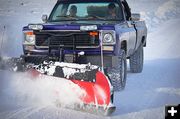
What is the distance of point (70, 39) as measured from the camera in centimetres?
623

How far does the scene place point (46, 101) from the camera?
5.69 m

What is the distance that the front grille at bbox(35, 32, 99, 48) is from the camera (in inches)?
243

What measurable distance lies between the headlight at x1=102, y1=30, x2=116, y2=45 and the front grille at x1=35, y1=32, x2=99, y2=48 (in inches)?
4.7

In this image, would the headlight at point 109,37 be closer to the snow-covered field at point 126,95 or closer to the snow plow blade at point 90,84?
the snow-covered field at point 126,95

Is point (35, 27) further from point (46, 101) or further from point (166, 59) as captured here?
point (166, 59)

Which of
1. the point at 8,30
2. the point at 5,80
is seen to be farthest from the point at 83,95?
the point at 8,30

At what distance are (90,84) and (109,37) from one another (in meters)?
1.23

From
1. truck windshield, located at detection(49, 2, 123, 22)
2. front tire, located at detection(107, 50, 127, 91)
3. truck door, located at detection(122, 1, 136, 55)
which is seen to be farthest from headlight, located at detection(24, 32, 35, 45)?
truck door, located at detection(122, 1, 136, 55)

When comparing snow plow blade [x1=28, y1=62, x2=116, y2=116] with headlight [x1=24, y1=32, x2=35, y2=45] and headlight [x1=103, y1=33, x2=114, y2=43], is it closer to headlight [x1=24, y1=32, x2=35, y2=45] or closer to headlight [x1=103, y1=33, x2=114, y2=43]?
headlight [x1=103, y1=33, x2=114, y2=43]

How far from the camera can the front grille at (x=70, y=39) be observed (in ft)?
20.3

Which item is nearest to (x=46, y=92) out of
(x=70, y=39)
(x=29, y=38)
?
(x=70, y=39)

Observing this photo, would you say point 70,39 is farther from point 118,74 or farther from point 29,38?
point 118,74

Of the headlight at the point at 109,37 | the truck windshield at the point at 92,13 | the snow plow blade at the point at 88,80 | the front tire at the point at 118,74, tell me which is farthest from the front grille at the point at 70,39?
the truck windshield at the point at 92,13

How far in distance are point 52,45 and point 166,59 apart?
648cm
